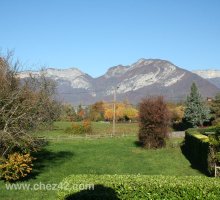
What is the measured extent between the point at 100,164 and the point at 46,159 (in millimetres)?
3996

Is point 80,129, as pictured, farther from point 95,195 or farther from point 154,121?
point 95,195

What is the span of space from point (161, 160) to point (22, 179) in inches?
461

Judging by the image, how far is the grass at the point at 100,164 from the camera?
19.1m

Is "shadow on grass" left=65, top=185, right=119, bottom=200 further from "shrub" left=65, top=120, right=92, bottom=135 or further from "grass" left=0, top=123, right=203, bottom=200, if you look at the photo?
"shrub" left=65, top=120, right=92, bottom=135

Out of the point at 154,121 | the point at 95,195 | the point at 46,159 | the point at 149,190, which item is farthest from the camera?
the point at 154,121

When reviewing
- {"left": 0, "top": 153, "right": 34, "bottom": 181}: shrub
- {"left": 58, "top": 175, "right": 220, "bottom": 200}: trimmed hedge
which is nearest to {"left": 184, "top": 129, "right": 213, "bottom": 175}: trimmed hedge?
{"left": 58, "top": 175, "right": 220, "bottom": 200}: trimmed hedge

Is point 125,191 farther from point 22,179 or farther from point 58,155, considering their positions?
point 58,155

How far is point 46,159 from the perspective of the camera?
26.0 metres

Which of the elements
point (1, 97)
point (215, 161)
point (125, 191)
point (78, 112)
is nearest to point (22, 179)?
point (1, 97)

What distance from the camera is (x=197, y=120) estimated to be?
6000 centimetres

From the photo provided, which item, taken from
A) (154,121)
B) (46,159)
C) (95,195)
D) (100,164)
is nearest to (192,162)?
(100,164)

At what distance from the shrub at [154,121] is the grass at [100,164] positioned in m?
1.27

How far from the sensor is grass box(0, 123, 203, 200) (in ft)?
62.7

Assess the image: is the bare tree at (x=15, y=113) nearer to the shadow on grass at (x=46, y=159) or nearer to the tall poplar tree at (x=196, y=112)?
the shadow on grass at (x=46, y=159)
